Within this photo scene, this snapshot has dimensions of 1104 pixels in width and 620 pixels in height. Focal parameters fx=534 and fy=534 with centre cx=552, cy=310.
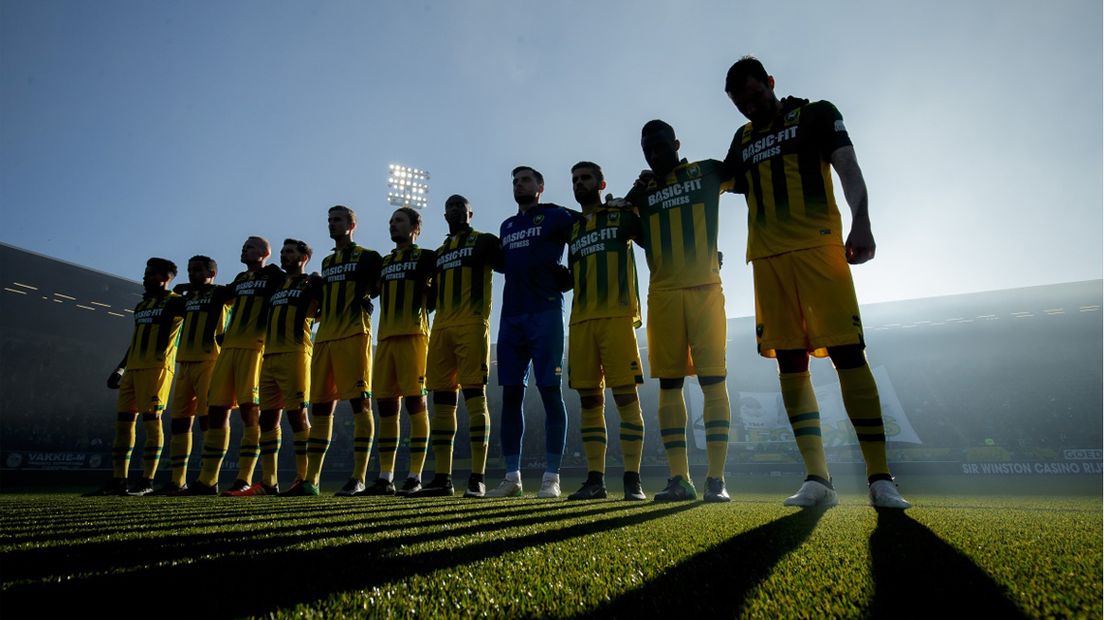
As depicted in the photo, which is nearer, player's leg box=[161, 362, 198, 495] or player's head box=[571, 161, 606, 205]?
player's head box=[571, 161, 606, 205]

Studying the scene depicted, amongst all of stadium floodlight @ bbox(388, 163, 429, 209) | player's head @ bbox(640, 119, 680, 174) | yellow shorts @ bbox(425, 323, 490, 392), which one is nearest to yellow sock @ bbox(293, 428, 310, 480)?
yellow shorts @ bbox(425, 323, 490, 392)

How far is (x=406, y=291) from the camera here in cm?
487

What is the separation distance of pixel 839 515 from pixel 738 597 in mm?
1296

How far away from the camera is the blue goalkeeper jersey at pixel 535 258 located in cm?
424

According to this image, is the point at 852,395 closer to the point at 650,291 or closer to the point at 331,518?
the point at 650,291

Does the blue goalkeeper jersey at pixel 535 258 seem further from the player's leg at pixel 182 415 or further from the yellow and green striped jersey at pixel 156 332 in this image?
the yellow and green striped jersey at pixel 156 332

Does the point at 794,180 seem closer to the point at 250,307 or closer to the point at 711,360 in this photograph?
the point at 711,360

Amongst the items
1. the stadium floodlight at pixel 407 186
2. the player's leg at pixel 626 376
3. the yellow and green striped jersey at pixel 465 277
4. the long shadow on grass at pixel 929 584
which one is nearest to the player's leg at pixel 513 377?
the yellow and green striped jersey at pixel 465 277

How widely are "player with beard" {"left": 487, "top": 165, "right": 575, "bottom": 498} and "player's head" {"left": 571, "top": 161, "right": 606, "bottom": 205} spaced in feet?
0.86

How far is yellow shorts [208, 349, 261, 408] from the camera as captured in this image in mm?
5277

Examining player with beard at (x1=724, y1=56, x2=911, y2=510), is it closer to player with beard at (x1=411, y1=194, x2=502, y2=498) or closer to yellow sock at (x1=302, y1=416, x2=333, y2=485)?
player with beard at (x1=411, y1=194, x2=502, y2=498)

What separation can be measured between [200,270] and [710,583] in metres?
6.70

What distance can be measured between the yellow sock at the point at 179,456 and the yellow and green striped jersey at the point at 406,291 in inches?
106

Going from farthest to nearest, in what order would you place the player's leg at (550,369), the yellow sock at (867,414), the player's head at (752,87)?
the player's leg at (550,369) < the player's head at (752,87) < the yellow sock at (867,414)
